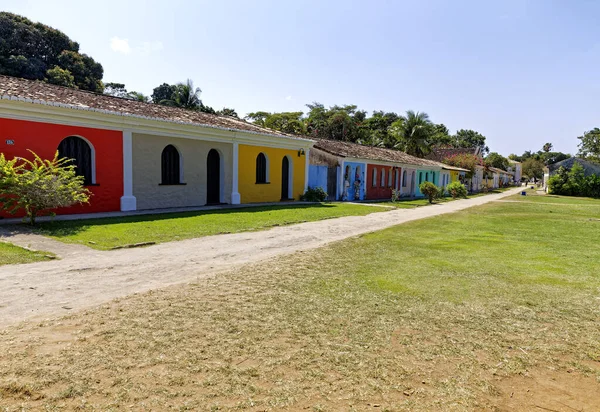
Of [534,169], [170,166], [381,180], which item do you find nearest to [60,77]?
[170,166]

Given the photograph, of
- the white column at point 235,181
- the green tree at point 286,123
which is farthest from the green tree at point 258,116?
the white column at point 235,181

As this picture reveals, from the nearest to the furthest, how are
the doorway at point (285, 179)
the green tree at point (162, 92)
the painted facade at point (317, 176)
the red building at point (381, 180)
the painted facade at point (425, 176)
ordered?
the doorway at point (285, 179), the painted facade at point (317, 176), the red building at point (381, 180), the painted facade at point (425, 176), the green tree at point (162, 92)

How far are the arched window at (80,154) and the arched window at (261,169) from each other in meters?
8.00

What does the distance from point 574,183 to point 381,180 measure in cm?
2924

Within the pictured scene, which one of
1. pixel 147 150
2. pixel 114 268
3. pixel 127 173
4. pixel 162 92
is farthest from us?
pixel 162 92

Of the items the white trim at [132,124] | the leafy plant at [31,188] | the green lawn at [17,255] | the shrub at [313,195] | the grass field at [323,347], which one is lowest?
the grass field at [323,347]

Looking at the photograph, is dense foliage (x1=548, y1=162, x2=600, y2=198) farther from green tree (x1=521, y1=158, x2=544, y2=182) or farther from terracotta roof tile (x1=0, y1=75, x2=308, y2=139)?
green tree (x1=521, y1=158, x2=544, y2=182)

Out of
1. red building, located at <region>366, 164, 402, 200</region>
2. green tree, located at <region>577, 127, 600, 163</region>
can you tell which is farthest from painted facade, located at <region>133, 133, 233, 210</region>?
green tree, located at <region>577, 127, 600, 163</region>

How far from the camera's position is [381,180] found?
28047mm

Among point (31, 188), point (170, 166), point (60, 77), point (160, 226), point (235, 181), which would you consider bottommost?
point (160, 226)

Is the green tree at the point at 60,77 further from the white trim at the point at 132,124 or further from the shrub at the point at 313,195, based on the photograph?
the shrub at the point at 313,195

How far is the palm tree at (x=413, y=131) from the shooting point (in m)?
44.2

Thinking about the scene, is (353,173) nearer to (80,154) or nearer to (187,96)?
(80,154)

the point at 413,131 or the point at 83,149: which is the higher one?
the point at 413,131
